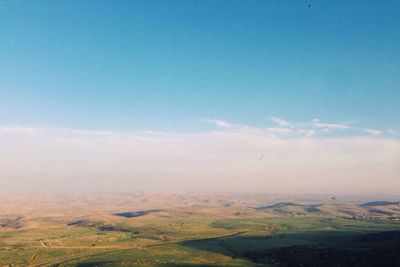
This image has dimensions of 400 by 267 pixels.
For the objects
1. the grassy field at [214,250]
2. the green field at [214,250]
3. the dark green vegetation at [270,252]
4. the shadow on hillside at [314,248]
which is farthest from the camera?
the green field at [214,250]

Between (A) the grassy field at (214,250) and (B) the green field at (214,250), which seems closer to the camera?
(A) the grassy field at (214,250)

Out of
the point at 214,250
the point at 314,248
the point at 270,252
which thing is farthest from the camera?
the point at 214,250

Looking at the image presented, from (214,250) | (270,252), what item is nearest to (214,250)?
(214,250)

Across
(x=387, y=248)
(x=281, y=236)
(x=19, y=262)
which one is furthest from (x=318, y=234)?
(x=19, y=262)

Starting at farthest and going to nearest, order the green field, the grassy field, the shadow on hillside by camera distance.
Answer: the green field
the grassy field
the shadow on hillside

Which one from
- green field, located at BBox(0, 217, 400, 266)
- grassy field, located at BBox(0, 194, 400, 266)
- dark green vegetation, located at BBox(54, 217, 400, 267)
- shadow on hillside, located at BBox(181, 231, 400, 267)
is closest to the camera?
shadow on hillside, located at BBox(181, 231, 400, 267)

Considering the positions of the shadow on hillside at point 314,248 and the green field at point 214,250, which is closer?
the shadow on hillside at point 314,248

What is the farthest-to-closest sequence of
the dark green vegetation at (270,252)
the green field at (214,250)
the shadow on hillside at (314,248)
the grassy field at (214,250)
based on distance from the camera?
the green field at (214,250)
the grassy field at (214,250)
the dark green vegetation at (270,252)
the shadow on hillside at (314,248)

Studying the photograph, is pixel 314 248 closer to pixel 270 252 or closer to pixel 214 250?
pixel 270 252
